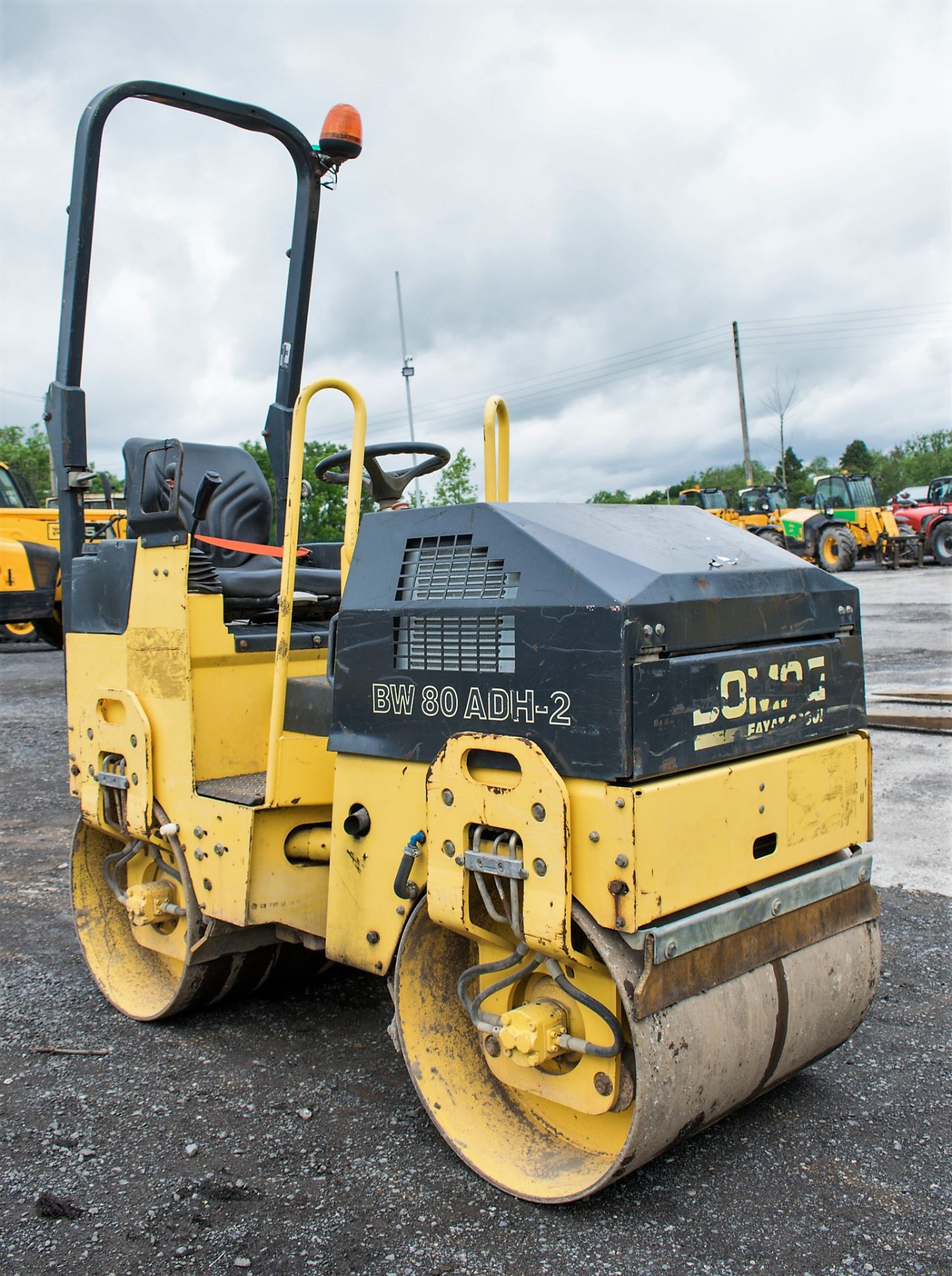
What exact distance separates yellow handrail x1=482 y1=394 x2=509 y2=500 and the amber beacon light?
4.25 ft

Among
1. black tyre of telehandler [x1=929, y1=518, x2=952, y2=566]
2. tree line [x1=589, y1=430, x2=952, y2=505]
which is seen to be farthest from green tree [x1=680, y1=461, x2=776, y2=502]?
black tyre of telehandler [x1=929, y1=518, x2=952, y2=566]

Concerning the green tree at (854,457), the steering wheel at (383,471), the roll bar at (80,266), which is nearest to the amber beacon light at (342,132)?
the roll bar at (80,266)

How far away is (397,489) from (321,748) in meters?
0.87

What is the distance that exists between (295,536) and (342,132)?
1.53 metres

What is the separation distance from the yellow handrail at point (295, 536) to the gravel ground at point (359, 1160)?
0.86m

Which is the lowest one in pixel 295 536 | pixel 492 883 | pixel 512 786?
pixel 492 883

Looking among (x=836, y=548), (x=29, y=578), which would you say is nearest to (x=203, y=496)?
(x=29, y=578)

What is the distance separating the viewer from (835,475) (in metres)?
23.8

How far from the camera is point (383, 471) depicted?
3348mm

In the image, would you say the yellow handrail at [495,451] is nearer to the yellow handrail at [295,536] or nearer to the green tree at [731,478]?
the yellow handrail at [295,536]

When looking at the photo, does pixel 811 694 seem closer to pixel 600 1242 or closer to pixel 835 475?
pixel 600 1242

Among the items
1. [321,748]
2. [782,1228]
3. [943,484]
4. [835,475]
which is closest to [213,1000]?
[321,748]

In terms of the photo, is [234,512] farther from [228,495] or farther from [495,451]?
[495,451]

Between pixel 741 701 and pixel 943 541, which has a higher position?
pixel 943 541
